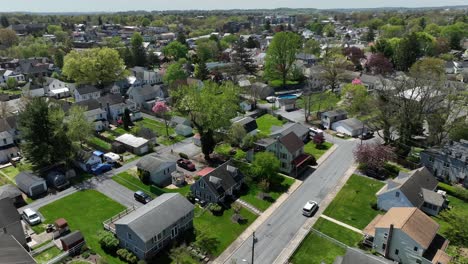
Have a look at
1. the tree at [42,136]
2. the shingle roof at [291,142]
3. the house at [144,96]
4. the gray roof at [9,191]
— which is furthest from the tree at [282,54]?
the gray roof at [9,191]

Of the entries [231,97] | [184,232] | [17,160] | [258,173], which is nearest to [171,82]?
[231,97]

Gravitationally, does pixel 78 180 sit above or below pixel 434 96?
below

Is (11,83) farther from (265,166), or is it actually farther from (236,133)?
(265,166)

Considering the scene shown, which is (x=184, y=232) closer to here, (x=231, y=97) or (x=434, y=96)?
(x=231, y=97)

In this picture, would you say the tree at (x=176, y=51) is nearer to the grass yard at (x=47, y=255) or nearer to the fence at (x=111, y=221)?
the fence at (x=111, y=221)

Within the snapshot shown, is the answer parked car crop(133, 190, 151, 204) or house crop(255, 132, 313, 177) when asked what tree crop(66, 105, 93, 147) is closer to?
parked car crop(133, 190, 151, 204)

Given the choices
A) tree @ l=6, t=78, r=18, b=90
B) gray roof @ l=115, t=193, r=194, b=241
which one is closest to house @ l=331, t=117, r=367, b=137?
gray roof @ l=115, t=193, r=194, b=241

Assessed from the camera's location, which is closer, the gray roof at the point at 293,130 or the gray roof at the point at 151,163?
the gray roof at the point at 151,163
